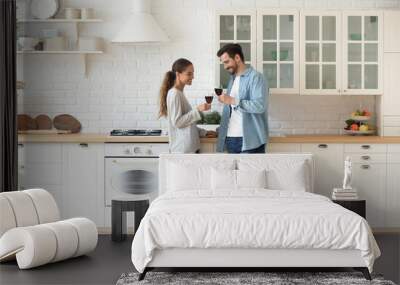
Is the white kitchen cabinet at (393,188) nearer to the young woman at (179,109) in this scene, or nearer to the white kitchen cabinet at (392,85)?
the white kitchen cabinet at (392,85)

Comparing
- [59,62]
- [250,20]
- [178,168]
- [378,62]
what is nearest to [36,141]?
[59,62]

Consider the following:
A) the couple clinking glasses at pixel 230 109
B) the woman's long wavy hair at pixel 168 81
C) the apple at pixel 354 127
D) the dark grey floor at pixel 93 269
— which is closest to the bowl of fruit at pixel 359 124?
the apple at pixel 354 127

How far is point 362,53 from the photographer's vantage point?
871 cm

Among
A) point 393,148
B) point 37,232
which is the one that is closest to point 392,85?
point 393,148

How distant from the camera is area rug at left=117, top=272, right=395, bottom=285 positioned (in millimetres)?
5969

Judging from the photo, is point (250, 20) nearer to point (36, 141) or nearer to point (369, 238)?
point (36, 141)

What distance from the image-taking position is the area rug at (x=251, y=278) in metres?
5.97

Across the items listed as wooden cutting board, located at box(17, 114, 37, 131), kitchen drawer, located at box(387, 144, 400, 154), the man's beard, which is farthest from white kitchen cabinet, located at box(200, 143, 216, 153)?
wooden cutting board, located at box(17, 114, 37, 131)

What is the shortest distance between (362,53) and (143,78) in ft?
7.92

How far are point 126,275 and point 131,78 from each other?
11.2ft

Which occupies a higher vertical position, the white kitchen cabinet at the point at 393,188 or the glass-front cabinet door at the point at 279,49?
the glass-front cabinet door at the point at 279,49

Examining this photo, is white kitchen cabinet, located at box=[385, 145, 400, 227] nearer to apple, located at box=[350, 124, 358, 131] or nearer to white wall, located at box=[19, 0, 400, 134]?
apple, located at box=[350, 124, 358, 131]

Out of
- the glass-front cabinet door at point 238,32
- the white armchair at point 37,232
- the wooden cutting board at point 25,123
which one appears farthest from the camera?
the wooden cutting board at point 25,123

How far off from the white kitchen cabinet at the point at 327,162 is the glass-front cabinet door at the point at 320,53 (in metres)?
0.64
